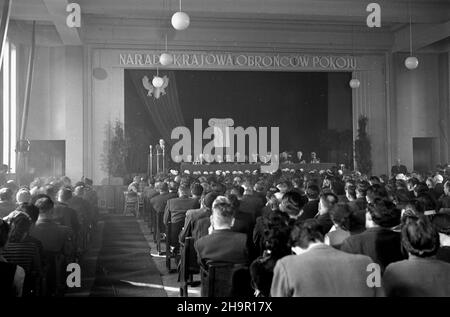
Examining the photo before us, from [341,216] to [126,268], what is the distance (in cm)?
326

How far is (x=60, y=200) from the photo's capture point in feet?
19.2

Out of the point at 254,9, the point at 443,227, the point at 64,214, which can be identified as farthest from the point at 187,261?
the point at 254,9

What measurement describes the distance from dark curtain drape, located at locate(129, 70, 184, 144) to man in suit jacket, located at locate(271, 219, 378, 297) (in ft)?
46.1

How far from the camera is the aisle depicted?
502cm

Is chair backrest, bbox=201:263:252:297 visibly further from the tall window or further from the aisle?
the tall window

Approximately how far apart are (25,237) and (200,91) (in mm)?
13450

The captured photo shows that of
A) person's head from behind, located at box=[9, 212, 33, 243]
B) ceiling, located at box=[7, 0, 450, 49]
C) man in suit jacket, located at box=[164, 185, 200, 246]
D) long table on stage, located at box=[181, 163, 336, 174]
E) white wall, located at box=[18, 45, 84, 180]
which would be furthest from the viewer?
white wall, located at box=[18, 45, 84, 180]

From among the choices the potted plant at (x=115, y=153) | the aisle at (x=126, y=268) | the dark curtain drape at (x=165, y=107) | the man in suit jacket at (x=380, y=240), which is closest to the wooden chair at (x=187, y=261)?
the aisle at (x=126, y=268)

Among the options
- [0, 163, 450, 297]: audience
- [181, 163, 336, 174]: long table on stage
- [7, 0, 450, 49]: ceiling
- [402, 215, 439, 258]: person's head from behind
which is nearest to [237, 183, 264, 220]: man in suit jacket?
[0, 163, 450, 297]: audience

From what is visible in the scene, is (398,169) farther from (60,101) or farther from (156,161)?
(60,101)

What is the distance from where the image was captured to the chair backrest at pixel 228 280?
3.06 m

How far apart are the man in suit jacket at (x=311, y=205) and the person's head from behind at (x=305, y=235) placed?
232 centimetres
